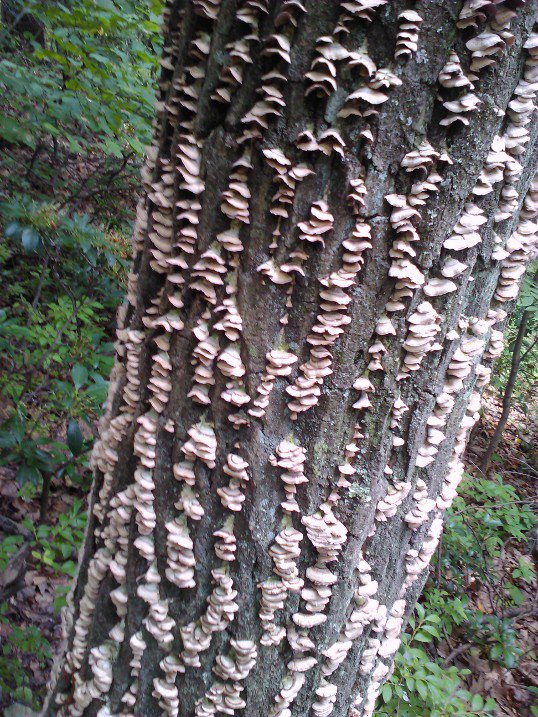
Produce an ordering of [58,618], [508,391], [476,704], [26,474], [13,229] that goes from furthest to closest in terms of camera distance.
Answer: [508,391] < [13,229] < [58,618] < [26,474] < [476,704]

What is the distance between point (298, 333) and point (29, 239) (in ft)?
8.08

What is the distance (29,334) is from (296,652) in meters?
2.47

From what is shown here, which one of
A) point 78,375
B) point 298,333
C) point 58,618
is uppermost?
point 298,333

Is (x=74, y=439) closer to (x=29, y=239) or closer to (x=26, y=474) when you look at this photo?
(x=26, y=474)

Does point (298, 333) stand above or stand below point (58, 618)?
above

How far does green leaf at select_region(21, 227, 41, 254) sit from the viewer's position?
2.78 m

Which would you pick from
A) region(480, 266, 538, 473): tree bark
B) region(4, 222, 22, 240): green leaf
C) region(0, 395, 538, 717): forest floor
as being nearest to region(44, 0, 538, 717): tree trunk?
region(0, 395, 538, 717): forest floor

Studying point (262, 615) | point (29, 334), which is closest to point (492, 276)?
point (262, 615)

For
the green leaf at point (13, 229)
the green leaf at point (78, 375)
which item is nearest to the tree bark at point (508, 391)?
the green leaf at point (78, 375)

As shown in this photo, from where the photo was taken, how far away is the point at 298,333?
3.09ft

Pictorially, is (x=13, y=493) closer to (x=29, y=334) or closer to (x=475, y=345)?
(x=29, y=334)

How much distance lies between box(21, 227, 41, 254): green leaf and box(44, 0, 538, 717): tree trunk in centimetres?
194

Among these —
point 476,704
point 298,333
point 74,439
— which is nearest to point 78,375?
point 74,439

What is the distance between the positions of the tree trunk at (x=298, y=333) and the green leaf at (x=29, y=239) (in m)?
1.94
